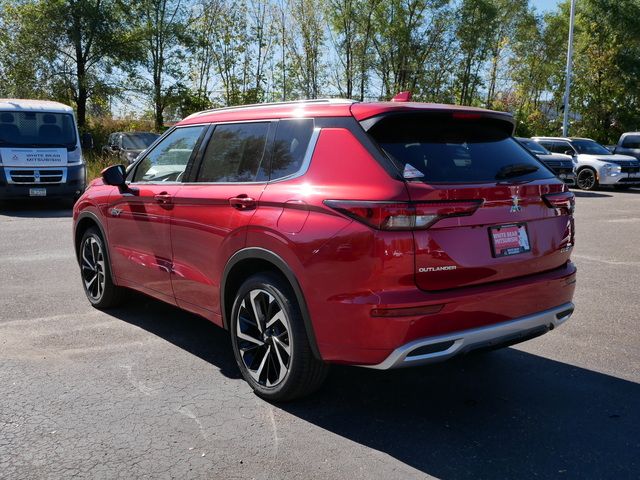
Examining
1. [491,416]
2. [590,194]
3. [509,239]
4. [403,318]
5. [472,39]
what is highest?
[472,39]

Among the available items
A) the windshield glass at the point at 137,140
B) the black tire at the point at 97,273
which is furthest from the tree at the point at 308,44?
the black tire at the point at 97,273

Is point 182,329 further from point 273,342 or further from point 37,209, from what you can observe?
point 37,209

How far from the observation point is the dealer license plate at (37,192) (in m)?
13.8

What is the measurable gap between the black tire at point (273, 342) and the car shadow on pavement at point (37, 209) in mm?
10377

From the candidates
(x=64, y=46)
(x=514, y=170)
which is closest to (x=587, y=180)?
(x=514, y=170)

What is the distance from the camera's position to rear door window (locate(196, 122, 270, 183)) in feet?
13.6

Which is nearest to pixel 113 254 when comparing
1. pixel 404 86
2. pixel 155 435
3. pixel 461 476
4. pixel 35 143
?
pixel 155 435

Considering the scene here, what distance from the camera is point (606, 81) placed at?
37.2 m

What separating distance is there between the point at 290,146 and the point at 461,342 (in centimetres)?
157

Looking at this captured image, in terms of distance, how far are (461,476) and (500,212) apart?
1421 millimetres

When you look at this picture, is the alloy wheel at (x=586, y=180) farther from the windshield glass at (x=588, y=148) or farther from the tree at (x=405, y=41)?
the tree at (x=405, y=41)

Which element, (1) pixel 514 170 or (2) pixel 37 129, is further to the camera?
(2) pixel 37 129

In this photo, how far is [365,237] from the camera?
3238 mm

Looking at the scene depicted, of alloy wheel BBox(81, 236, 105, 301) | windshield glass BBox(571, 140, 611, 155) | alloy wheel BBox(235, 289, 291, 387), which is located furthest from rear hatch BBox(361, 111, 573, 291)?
windshield glass BBox(571, 140, 611, 155)
